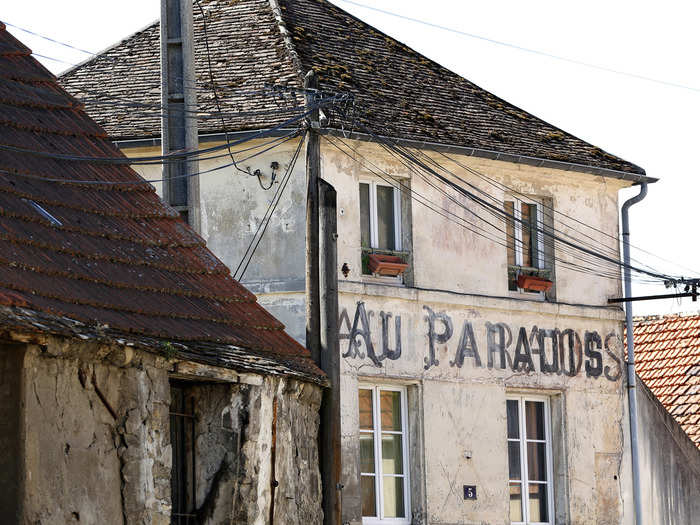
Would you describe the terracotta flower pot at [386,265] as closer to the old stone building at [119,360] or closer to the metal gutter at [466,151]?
the metal gutter at [466,151]

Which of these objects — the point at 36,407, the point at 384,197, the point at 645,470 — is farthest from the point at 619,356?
the point at 36,407

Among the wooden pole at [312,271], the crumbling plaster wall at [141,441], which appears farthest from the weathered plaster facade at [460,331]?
the crumbling plaster wall at [141,441]

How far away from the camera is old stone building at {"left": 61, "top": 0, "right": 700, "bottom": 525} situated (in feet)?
66.6

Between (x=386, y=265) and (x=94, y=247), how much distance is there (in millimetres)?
6822

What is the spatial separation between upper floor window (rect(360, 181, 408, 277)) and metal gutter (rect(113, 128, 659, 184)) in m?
0.71

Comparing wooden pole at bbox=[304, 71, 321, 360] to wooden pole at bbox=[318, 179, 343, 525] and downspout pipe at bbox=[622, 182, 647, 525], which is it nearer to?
wooden pole at bbox=[318, 179, 343, 525]

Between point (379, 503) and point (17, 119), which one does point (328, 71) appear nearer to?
point (379, 503)

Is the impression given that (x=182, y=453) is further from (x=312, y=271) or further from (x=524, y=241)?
(x=524, y=241)

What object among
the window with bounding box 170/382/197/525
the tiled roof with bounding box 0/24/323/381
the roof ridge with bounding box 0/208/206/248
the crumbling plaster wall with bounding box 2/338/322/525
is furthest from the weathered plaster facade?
the window with bounding box 170/382/197/525

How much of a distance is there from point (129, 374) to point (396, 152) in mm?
8185

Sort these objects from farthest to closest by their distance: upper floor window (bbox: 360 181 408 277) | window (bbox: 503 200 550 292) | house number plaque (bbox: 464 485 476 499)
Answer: window (bbox: 503 200 550 292) < house number plaque (bbox: 464 485 476 499) < upper floor window (bbox: 360 181 408 277)

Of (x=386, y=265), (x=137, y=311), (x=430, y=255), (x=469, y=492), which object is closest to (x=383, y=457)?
(x=469, y=492)

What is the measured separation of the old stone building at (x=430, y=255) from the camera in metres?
20.3

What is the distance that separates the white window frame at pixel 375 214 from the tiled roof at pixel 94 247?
4587 mm
